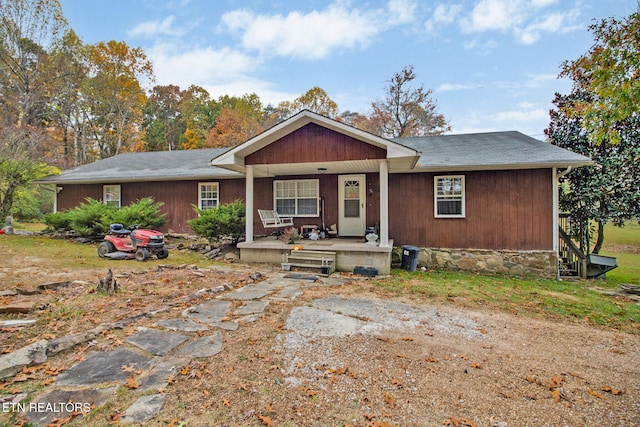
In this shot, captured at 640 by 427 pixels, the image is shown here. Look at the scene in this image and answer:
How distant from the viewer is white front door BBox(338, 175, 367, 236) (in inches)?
392

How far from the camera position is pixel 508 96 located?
559 inches

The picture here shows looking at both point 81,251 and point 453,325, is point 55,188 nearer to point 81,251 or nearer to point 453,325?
point 81,251

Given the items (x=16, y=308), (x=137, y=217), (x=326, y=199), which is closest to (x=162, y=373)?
(x=16, y=308)

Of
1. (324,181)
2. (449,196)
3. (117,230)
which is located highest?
(324,181)

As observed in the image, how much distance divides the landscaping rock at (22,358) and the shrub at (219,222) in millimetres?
6174

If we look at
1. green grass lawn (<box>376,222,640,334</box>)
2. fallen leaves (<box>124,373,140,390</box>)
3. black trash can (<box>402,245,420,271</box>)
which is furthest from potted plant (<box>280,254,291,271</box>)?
fallen leaves (<box>124,373,140,390</box>)

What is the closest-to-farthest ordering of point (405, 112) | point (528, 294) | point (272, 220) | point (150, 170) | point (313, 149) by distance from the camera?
1. point (528, 294)
2. point (313, 149)
3. point (272, 220)
4. point (150, 170)
5. point (405, 112)

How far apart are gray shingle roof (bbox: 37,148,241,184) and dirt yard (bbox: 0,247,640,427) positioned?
268 inches

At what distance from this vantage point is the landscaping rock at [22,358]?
96.8 inches

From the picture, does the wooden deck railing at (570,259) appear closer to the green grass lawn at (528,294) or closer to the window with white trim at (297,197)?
the green grass lawn at (528,294)

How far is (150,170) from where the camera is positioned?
11.8 metres

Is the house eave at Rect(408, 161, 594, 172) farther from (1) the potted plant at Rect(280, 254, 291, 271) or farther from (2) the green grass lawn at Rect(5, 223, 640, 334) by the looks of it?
(1) the potted plant at Rect(280, 254, 291, 271)

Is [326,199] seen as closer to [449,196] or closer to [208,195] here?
[449,196]

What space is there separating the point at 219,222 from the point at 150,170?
489cm
